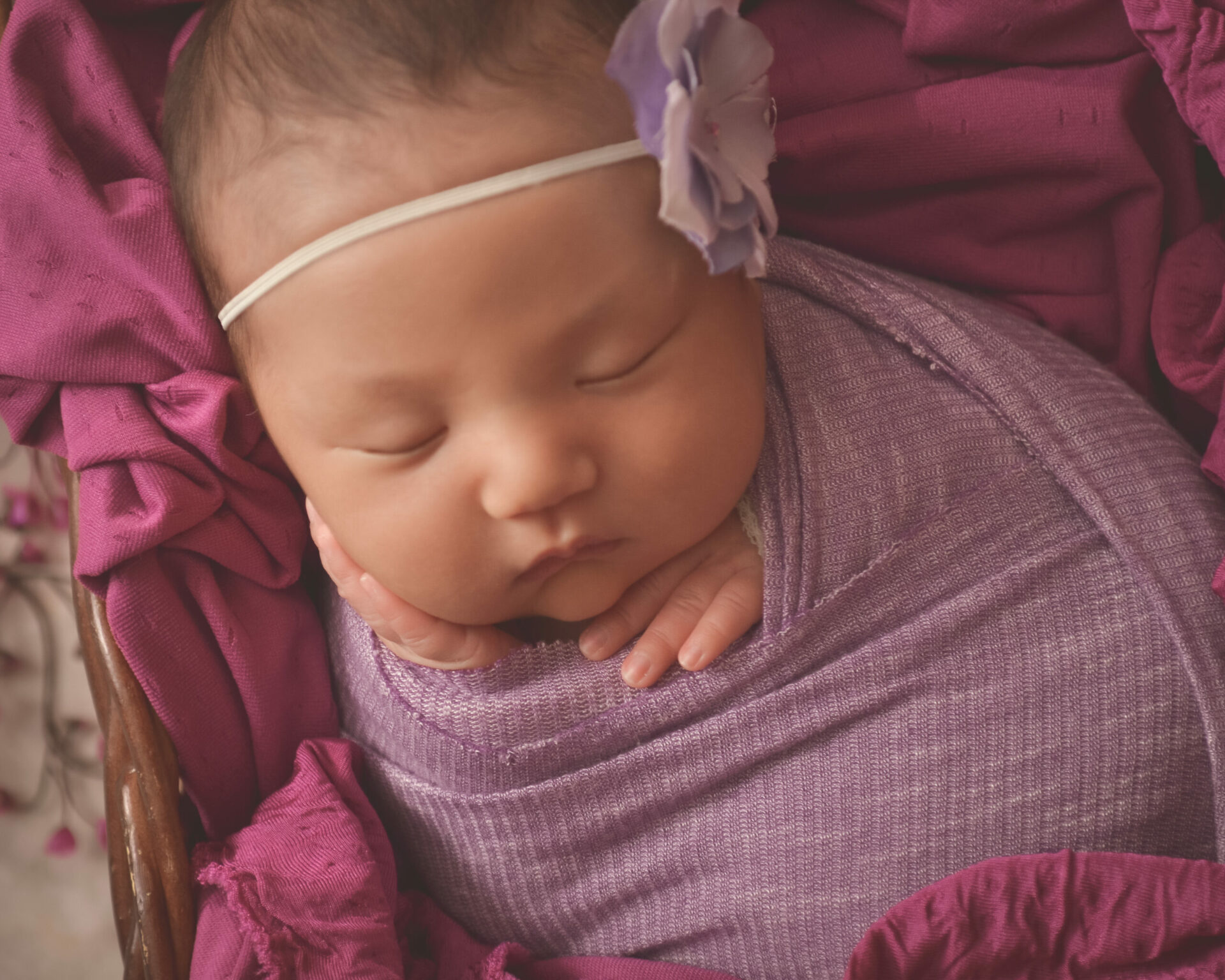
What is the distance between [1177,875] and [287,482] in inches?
35.2

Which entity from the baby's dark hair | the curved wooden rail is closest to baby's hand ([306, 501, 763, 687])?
the curved wooden rail

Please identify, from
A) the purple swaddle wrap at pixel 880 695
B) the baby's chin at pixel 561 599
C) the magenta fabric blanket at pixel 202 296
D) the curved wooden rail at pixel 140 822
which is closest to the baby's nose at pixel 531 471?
the baby's chin at pixel 561 599

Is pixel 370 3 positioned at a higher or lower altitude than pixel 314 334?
higher

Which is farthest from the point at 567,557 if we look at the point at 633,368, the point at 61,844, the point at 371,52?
the point at 61,844

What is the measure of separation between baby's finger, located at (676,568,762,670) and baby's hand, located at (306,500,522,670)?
0.17 meters

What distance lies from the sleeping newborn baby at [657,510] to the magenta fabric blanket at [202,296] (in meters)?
0.08

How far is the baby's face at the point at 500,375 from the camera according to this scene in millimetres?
725

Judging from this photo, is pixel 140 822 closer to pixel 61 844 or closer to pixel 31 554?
pixel 61 844

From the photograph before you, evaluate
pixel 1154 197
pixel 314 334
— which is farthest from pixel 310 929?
pixel 1154 197

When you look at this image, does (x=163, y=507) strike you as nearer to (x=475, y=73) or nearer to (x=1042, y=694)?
(x=475, y=73)

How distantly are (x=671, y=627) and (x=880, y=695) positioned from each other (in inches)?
7.9

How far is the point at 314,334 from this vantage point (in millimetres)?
767

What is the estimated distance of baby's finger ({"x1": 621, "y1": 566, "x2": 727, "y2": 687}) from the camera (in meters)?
0.94

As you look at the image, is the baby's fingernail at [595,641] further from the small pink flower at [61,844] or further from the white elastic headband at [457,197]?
the small pink flower at [61,844]
